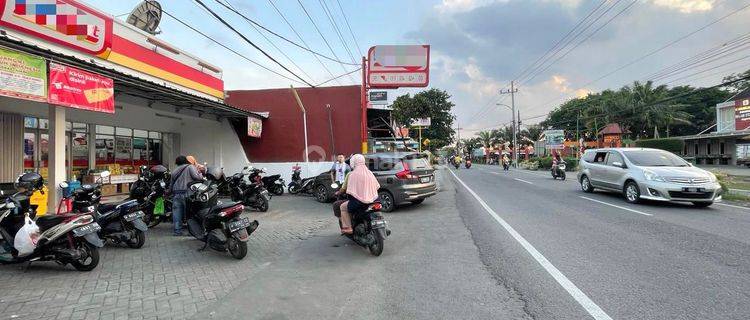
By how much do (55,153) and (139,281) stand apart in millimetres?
4764

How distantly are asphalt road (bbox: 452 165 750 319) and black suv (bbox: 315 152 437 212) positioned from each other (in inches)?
61.8

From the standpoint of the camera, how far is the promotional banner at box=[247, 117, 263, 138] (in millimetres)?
16844

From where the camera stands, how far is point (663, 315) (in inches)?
150

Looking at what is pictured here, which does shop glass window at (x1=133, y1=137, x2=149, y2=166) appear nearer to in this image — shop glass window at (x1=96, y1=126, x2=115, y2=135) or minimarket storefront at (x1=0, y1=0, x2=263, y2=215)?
minimarket storefront at (x1=0, y1=0, x2=263, y2=215)

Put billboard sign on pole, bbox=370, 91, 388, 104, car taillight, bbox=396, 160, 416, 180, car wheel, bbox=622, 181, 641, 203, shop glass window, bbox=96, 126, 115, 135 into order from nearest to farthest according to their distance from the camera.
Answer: car taillight, bbox=396, 160, 416, 180 < car wheel, bbox=622, 181, 641, 203 < shop glass window, bbox=96, 126, 115, 135 < billboard sign on pole, bbox=370, 91, 388, 104

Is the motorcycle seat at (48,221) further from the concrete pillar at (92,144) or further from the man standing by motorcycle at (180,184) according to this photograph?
the concrete pillar at (92,144)

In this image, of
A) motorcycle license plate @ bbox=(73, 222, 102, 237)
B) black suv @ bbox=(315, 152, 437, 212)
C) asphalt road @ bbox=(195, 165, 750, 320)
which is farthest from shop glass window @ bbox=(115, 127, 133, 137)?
motorcycle license plate @ bbox=(73, 222, 102, 237)

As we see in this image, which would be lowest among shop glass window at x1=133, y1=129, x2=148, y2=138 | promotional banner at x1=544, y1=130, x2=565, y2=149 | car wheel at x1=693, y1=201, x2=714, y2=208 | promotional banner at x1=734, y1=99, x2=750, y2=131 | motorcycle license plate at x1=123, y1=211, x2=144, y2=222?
car wheel at x1=693, y1=201, x2=714, y2=208

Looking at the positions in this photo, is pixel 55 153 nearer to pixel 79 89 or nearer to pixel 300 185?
pixel 79 89

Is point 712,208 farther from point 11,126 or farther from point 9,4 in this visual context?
point 11,126

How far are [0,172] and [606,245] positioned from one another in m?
13.1

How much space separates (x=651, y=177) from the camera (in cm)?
1108

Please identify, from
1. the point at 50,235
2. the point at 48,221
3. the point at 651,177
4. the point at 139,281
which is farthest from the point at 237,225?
the point at 651,177

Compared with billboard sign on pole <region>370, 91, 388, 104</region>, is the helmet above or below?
below
